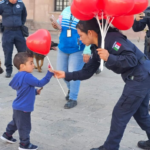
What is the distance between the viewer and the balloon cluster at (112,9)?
2.80 meters

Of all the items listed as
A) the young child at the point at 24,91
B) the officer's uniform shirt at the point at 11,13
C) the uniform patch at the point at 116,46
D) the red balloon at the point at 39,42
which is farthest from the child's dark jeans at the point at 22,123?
the officer's uniform shirt at the point at 11,13

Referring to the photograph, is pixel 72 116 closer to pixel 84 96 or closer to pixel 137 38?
pixel 84 96

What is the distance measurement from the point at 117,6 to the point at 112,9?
0.17ft

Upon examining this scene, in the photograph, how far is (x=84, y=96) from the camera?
5.82m

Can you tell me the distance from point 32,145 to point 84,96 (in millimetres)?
2418

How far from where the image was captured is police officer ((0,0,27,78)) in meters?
7.14

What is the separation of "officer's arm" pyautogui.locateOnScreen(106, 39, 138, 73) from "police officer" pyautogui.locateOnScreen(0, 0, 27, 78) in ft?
15.3

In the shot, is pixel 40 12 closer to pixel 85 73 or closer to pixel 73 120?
pixel 73 120

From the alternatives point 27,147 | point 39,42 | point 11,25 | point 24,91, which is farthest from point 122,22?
point 11,25

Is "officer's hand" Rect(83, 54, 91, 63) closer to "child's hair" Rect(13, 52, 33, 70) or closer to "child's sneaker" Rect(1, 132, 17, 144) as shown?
"child's hair" Rect(13, 52, 33, 70)

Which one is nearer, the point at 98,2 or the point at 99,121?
the point at 98,2

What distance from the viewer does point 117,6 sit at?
2795 mm


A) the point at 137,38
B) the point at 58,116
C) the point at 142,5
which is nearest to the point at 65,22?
the point at 58,116

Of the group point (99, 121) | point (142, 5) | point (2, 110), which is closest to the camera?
point (142, 5)
